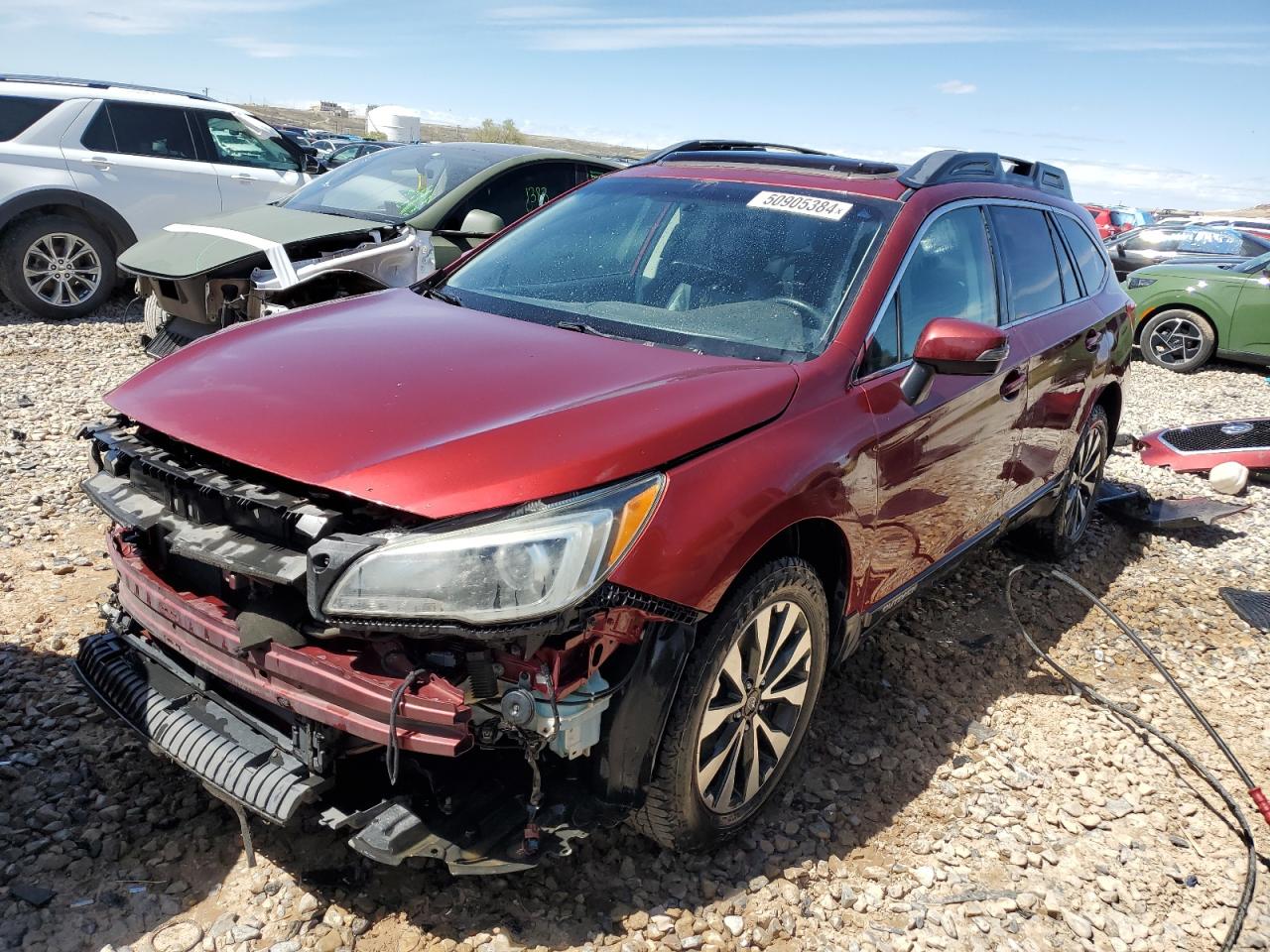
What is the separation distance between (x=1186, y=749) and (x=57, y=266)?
349 inches

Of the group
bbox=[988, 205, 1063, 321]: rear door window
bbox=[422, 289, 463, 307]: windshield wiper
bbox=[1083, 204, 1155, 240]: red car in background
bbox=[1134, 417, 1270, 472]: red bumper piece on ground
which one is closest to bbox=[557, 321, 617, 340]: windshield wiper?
bbox=[422, 289, 463, 307]: windshield wiper

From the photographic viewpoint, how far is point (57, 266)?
27.3 feet

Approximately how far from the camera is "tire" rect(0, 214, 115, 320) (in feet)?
26.6

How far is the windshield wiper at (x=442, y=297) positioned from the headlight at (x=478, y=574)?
1.50 meters

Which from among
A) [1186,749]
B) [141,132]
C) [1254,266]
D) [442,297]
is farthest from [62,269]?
[1254,266]

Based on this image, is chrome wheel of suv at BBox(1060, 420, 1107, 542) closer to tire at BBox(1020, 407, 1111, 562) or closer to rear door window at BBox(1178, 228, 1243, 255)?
tire at BBox(1020, 407, 1111, 562)

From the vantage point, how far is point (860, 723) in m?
3.58

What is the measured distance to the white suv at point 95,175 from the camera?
812 centimetres

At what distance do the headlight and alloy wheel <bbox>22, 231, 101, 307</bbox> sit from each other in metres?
7.81

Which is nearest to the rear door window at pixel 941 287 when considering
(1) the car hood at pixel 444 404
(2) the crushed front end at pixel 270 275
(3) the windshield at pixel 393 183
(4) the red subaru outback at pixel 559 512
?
(4) the red subaru outback at pixel 559 512

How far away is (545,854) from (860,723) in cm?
168

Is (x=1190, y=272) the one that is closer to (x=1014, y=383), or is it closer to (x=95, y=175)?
(x=1014, y=383)

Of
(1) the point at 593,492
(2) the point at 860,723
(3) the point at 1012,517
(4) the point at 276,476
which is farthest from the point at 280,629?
(3) the point at 1012,517

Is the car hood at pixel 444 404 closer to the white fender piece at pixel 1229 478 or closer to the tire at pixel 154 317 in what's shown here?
the tire at pixel 154 317
